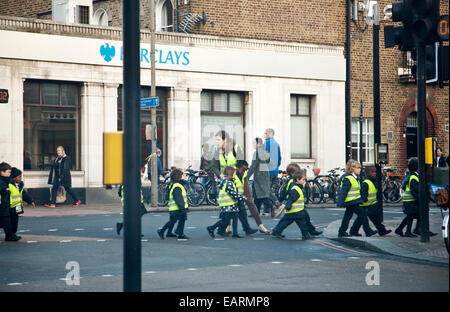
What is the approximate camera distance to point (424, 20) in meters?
11.5

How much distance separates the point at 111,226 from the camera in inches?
650

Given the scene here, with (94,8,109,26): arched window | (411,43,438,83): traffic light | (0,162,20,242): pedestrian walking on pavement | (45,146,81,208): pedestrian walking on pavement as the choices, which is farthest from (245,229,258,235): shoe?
(94,8,109,26): arched window

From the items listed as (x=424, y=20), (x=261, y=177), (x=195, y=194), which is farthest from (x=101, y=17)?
(x=424, y=20)

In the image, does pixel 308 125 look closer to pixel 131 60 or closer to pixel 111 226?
pixel 111 226

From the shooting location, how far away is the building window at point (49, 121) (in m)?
23.8

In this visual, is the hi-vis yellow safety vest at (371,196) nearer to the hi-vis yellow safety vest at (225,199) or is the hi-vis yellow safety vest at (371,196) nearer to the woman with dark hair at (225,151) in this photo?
the hi-vis yellow safety vest at (225,199)

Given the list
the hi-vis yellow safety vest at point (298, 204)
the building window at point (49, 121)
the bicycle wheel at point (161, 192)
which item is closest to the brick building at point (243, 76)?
the building window at point (49, 121)

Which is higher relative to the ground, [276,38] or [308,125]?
[276,38]

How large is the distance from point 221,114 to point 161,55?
10.6 ft

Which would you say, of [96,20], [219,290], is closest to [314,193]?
[96,20]

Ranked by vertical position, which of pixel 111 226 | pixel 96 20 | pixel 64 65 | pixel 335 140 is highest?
pixel 96 20
